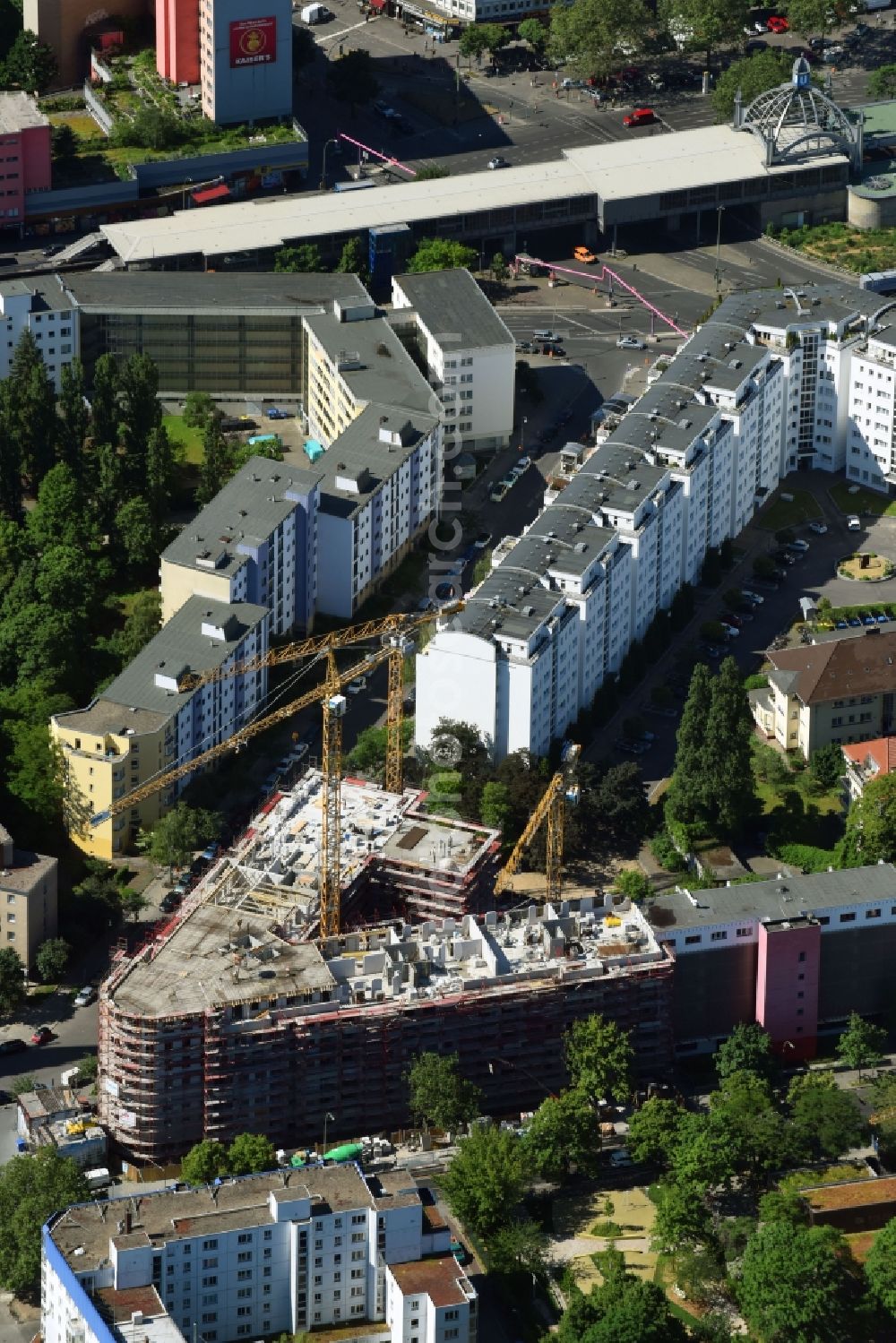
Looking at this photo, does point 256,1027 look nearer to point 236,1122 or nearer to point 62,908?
point 236,1122

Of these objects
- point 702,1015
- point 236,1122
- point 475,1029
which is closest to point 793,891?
point 702,1015

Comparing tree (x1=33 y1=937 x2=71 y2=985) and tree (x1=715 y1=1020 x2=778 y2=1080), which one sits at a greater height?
tree (x1=33 y1=937 x2=71 y2=985)

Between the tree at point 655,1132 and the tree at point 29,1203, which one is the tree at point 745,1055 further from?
the tree at point 29,1203

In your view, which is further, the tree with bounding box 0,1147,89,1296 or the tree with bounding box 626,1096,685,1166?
the tree with bounding box 626,1096,685,1166

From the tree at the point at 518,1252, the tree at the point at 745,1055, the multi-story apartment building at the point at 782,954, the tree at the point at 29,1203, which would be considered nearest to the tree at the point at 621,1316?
the tree at the point at 518,1252

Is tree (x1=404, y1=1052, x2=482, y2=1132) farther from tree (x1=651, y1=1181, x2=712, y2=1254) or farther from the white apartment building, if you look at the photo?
tree (x1=651, y1=1181, x2=712, y2=1254)

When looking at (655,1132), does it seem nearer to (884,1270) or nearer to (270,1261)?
(884,1270)

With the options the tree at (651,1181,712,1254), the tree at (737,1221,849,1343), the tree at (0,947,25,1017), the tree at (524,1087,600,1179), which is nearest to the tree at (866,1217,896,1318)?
the tree at (737,1221,849,1343)
